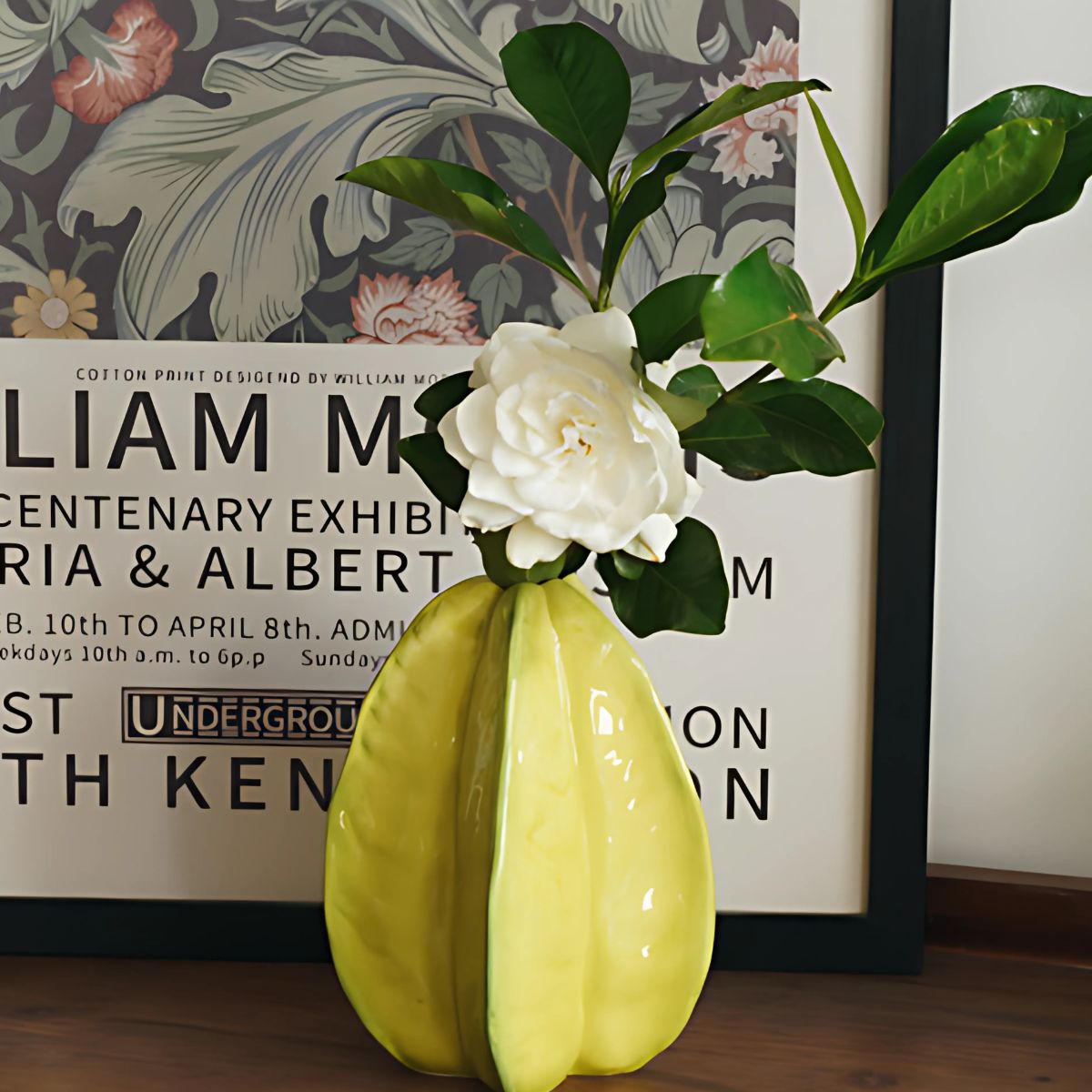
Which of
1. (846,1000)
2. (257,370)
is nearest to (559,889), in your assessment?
(846,1000)

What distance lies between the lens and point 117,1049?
1.76ft

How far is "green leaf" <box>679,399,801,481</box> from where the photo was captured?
0.43 metres

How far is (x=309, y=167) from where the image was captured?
61 centimetres

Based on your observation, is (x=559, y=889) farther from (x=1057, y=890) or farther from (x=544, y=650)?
(x=1057, y=890)

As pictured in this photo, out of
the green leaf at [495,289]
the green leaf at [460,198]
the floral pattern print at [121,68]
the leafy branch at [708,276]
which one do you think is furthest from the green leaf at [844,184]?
the floral pattern print at [121,68]

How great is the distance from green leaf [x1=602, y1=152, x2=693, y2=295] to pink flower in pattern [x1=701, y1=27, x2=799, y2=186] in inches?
6.6

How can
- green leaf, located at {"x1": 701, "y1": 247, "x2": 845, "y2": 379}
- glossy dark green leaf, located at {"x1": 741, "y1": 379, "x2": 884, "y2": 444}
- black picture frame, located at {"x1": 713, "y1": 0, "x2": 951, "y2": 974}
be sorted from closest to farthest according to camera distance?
green leaf, located at {"x1": 701, "y1": 247, "x2": 845, "y2": 379} < glossy dark green leaf, located at {"x1": 741, "y1": 379, "x2": 884, "y2": 444} < black picture frame, located at {"x1": 713, "y1": 0, "x2": 951, "y2": 974}

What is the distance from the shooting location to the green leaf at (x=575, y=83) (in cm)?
44

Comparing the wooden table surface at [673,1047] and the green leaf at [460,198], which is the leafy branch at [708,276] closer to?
the green leaf at [460,198]

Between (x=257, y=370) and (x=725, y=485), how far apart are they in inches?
10.9

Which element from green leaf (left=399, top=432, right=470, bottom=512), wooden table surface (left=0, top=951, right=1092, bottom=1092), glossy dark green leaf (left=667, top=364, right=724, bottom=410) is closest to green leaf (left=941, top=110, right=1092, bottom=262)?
glossy dark green leaf (left=667, top=364, right=724, bottom=410)

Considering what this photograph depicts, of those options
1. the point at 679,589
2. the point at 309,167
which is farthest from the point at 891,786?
the point at 309,167

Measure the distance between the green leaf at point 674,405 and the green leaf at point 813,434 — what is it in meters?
0.03

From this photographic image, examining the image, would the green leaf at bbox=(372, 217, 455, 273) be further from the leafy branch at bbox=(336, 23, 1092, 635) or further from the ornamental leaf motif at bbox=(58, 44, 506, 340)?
the leafy branch at bbox=(336, 23, 1092, 635)
